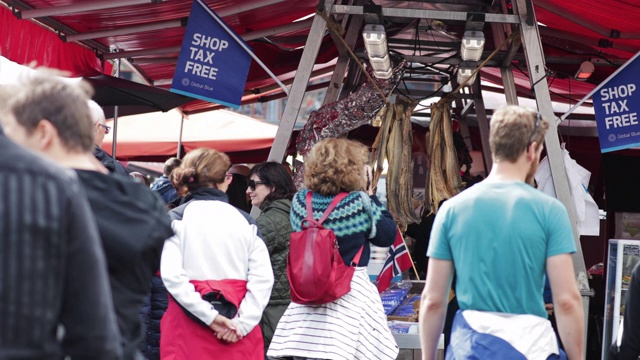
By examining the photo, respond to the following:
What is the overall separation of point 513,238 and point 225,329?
79.3 inches

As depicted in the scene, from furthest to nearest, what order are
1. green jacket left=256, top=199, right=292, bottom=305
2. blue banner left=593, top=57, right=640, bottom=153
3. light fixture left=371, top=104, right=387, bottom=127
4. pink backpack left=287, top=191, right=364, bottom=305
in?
light fixture left=371, top=104, right=387, bottom=127
blue banner left=593, top=57, right=640, bottom=153
green jacket left=256, top=199, right=292, bottom=305
pink backpack left=287, top=191, right=364, bottom=305

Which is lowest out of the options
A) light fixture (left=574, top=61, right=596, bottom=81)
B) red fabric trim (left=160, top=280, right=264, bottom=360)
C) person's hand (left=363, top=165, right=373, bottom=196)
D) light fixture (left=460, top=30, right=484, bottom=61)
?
A: red fabric trim (left=160, top=280, right=264, bottom=360)

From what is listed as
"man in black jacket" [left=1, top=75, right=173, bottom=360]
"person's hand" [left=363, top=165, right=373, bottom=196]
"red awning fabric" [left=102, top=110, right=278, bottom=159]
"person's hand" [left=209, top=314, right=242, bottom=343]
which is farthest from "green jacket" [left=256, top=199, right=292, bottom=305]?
"red awning fabric" [left=102, top=110, right=278, bottom=159]

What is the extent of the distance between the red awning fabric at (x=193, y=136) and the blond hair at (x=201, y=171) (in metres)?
7.42

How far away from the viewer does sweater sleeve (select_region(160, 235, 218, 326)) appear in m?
5.04

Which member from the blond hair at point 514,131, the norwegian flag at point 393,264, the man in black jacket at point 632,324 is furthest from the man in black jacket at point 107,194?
the norwegian flag at point 393,264

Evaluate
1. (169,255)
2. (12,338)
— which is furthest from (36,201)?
(169,255)

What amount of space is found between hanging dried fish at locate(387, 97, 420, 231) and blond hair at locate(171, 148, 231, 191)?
8.73ft

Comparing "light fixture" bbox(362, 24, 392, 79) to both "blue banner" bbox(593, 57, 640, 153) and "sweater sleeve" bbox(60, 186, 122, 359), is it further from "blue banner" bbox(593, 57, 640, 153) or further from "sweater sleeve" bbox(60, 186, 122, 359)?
"sweater sleeve" bbox(60, 186, 122, 359)

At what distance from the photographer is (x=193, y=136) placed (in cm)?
1358

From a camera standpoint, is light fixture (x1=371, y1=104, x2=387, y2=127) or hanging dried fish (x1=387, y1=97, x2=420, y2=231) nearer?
hanging dried fish (x1=387, y1=97, x2=420, y2=231)

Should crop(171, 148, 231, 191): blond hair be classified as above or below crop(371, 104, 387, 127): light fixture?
below

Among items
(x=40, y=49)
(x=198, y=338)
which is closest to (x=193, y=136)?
(x=40, y=49)

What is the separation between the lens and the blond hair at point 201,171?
530cm
